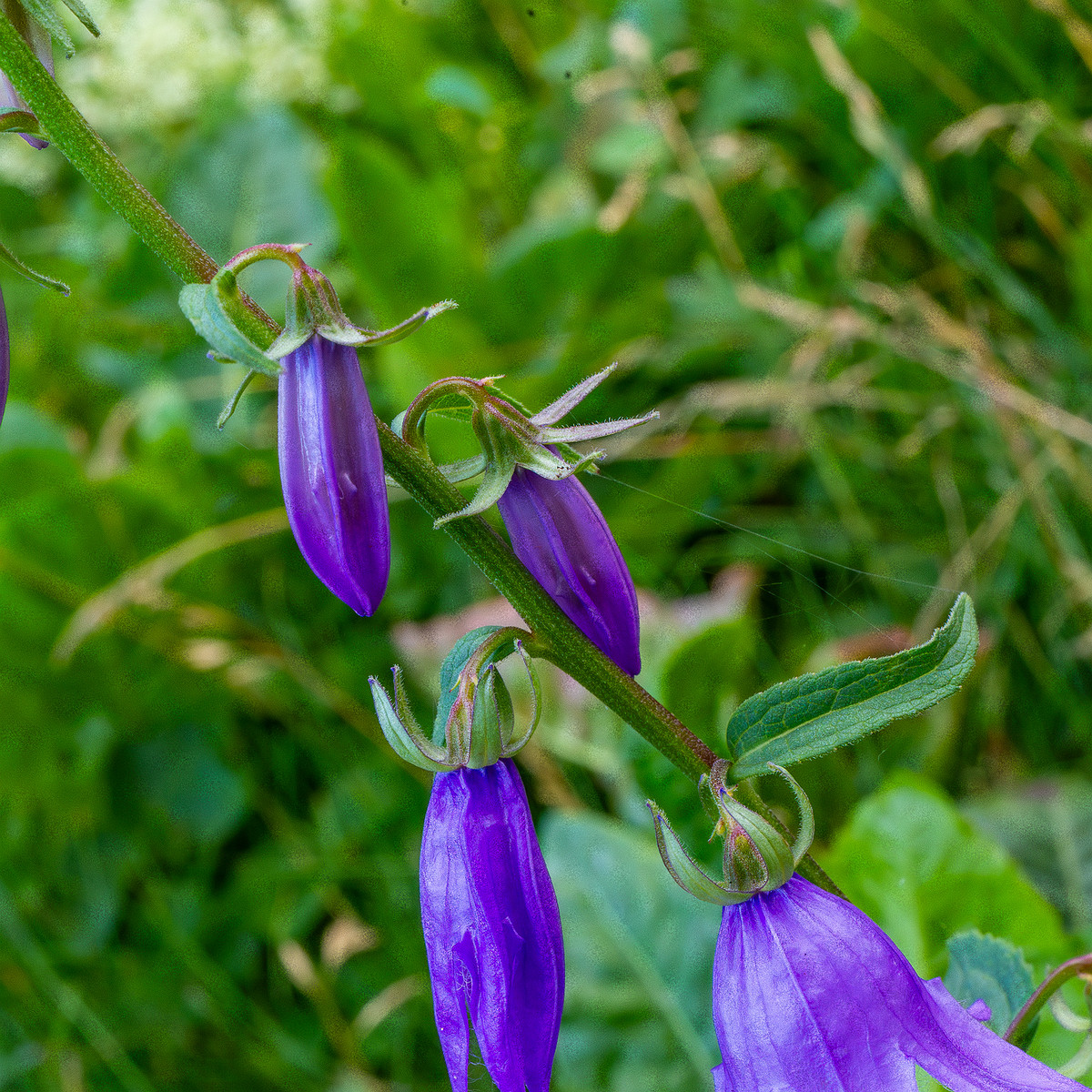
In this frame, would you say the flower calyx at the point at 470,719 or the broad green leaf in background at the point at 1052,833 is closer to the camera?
the flower calyx at the point at 470,719

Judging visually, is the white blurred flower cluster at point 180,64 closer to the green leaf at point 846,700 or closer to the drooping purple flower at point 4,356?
the drooping purple flower at point 4,356

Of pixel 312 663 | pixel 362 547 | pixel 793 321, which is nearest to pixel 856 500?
pixel 793 321

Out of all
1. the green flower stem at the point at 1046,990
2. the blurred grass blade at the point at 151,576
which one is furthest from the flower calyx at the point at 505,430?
the blurred grass blade at the point at 151,576

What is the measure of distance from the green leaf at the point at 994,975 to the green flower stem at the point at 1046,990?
99mm

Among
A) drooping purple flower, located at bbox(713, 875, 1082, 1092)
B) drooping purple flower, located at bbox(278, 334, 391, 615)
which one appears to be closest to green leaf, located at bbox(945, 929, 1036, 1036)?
drooping purple flower, located at bbox(713, 875, 1082, 1092)

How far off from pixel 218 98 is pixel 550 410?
243 centimetres

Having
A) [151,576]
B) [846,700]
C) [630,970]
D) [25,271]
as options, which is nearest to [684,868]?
[846,700]

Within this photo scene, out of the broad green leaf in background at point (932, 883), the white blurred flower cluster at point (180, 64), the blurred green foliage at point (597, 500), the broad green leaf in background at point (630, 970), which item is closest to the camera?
→ the broad green leaf in background at point (932, 883)

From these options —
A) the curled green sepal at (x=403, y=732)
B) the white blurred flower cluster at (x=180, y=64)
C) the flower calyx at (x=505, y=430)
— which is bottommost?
the curled green sepal at (x=403, y=732)

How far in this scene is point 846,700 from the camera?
72 centimetres

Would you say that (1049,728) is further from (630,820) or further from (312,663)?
(312,663)

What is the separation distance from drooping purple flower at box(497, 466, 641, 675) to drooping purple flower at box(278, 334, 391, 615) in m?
0.09

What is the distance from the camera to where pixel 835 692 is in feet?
2.38

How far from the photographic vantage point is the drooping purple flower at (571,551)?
0.74m
